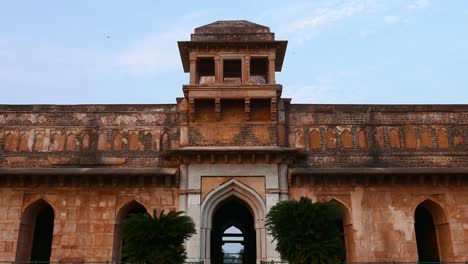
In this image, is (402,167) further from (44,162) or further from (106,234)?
→ (44,162)

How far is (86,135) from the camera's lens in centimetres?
1653

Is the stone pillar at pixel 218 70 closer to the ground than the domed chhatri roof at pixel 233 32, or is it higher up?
closer to the ground

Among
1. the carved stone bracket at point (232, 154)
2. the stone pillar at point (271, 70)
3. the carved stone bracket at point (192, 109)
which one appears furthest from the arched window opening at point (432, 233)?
the carved stone bracket at point (192, 109)

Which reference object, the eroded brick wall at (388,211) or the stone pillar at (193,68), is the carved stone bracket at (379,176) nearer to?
the eroded brick wall at (388,211)

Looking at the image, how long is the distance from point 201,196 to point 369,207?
18.8 ft

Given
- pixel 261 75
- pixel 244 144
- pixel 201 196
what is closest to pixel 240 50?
pixel 261 75

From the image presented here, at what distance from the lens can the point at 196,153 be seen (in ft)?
50.4

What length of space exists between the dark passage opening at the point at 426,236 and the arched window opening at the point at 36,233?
1385 centimetres

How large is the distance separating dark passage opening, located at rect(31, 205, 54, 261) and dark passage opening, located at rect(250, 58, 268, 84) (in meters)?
9.41

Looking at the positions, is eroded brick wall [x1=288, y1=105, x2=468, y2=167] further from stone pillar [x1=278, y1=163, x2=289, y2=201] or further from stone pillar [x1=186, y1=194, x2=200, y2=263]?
stone pillar [x1=186, y1=194, x2=200, y2=263]

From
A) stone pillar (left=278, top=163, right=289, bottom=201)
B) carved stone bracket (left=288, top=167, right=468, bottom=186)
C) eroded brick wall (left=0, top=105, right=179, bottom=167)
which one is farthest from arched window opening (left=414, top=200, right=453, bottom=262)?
eroded brick wall (left=0, top=105, right=179, bottom=167)

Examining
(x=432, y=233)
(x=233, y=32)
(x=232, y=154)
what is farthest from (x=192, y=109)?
(x=432, y=233)

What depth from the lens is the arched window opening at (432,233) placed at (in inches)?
620

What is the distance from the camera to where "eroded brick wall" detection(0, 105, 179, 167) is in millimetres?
16172
